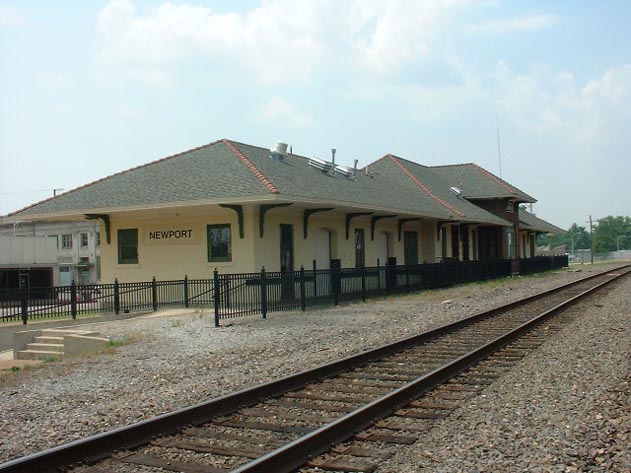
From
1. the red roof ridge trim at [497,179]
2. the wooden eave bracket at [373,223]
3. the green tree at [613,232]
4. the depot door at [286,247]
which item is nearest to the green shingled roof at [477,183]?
the red roof ridge trim at [497,179]

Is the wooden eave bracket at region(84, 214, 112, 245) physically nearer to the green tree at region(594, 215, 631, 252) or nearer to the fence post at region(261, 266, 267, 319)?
the fence post at region(261, 266, 267, 319)

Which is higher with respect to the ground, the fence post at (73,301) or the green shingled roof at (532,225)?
the green shingled roof at (532,225)

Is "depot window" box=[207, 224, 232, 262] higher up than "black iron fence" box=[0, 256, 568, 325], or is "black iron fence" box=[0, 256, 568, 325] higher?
"depot window" box=[207, 224, 232, 262]

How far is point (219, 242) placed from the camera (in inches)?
908

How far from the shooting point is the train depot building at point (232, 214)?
72.7 feet

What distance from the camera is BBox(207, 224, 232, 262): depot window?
22.8m

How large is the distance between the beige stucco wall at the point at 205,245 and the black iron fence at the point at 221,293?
4.83 feet

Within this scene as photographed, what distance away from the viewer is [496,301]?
890 inches

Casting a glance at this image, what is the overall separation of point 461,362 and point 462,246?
109 feet

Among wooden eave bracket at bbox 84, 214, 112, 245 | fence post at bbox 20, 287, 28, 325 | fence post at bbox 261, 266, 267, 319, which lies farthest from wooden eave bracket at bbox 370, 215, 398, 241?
fence post at bbox 20, 287, 28, 325

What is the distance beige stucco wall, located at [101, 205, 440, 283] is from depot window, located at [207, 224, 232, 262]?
177 millimetres

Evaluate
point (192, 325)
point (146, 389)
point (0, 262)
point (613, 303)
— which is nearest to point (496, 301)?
point (613, 303)

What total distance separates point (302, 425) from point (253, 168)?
17.2 m

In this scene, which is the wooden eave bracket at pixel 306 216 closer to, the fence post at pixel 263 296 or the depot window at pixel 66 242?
the fence post at pixel 263 296
